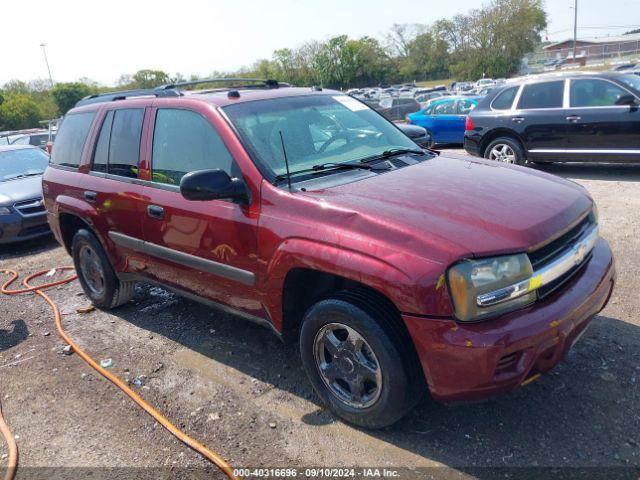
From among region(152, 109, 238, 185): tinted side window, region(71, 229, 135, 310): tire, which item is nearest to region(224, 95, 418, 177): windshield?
region(152, 109, 238, 185): tinted side window

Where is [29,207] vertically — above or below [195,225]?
below

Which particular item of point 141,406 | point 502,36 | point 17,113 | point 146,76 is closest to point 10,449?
point 141,406

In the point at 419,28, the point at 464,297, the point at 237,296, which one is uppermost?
the point at 419,28

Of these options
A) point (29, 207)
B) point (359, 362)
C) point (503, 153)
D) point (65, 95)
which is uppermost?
point (65, 95)

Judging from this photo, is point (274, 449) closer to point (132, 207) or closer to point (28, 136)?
point (132, 207)

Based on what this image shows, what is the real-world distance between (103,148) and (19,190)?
176 inches

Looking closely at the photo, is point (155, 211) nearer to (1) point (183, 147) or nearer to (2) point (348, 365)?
(1) point (183, 147)

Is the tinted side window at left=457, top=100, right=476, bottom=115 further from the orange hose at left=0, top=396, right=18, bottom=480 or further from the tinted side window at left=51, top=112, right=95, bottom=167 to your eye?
the orange hose at left=0, top=396, right=18, bottom=480

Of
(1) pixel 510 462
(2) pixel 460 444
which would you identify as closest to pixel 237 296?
A: (2) pixel 460 444

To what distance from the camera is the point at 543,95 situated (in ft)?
29.5

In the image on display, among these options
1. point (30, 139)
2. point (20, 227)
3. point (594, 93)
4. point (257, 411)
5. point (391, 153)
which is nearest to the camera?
point (257, 411)

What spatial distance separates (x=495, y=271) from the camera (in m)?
2.47

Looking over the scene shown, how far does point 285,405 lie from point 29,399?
6.07 feet

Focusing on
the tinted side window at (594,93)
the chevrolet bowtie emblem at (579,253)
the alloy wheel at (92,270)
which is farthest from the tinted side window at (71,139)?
the tinted side window at (594,93)
